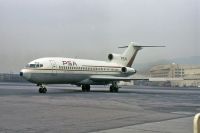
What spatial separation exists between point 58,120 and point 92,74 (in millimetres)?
31682

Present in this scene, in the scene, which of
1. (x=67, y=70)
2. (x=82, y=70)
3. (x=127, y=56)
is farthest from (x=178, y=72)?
(x=67, y=70)

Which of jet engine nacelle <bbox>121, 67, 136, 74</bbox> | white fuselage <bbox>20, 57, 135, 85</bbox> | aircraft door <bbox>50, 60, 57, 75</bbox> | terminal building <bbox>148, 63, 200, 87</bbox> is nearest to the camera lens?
white fuselage <bbox>20, 57, 135, 85</bbox>

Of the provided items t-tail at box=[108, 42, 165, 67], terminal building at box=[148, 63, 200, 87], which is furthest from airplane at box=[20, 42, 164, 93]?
terminal building at box=[148, 63, 200, 87]

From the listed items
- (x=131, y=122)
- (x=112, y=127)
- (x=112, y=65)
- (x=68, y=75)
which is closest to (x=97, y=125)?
(x=112, y=127)

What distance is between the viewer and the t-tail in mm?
49906

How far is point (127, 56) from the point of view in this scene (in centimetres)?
5206

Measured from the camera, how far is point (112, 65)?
4812cm

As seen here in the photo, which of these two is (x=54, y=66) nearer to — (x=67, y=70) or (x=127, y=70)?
(x=67, y=70)

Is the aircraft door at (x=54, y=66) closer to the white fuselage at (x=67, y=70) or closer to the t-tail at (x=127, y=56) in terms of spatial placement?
the white fuselage at (x=67, y=70)

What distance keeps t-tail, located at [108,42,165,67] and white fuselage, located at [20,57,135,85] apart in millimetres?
1345

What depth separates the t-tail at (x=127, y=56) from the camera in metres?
49.9

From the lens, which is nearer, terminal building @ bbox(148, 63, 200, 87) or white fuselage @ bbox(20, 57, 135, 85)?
white fuselage @ bbox(20, 57, 135, 85)

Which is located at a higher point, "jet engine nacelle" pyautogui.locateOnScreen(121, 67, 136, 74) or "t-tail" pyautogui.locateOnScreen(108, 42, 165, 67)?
"t-tail" pyautogui.locateOnScreen(108, 42, 165, 67)

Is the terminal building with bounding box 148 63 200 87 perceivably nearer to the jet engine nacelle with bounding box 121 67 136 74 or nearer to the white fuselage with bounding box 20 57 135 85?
the jet engine nacelle with bounding box 121 67 136 74
